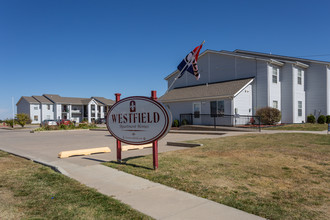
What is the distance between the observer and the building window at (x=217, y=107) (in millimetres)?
23380

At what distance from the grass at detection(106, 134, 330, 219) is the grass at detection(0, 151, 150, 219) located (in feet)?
→ 5.05

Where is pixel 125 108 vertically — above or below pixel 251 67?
below

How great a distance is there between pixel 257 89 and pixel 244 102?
6.60ft

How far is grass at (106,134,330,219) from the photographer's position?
160 inches

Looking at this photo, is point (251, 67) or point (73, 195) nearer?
point (73, 195)

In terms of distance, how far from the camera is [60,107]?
67062mm

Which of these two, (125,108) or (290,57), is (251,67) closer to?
(290,57)

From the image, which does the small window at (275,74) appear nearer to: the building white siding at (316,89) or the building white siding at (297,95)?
the building white siding at (297,95)

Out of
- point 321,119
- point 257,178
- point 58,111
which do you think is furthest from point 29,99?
point 257,178

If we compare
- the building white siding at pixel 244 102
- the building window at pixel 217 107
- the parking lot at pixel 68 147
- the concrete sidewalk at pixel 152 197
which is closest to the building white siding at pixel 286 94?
the building white siding at pixel 244 102

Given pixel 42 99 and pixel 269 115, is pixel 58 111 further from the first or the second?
pixel 269 115

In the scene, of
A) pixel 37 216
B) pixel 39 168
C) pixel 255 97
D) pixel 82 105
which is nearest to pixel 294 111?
pixel 255 97

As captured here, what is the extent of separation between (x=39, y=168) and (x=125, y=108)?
3044 millimetres

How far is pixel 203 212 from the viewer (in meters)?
3.82
